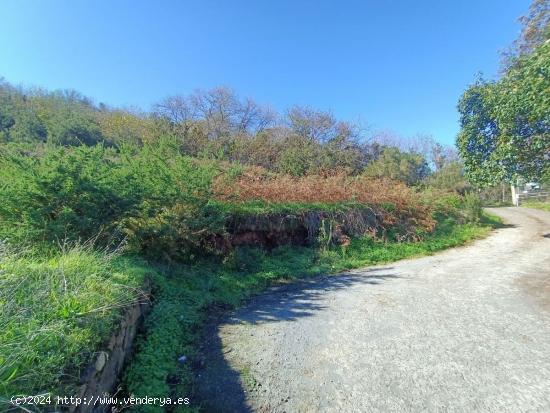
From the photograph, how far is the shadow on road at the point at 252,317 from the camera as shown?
2633 mm

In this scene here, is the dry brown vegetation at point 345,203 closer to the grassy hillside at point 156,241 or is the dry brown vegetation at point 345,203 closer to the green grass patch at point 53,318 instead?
the grassy hillside at point 156,241

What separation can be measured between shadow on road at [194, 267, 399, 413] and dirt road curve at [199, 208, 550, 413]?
2cm

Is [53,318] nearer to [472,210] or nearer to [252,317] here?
[252,317]

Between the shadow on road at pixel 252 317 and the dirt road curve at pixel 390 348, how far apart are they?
2 centimetres

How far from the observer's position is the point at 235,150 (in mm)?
18141

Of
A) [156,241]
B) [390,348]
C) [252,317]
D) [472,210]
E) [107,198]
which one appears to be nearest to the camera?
[390,348]

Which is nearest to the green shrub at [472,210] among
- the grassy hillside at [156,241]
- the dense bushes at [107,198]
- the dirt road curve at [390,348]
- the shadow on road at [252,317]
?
the grassy hillside at [156,241]

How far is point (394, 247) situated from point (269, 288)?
487 centimetres

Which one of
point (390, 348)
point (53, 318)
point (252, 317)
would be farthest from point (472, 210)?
point (53, 318)

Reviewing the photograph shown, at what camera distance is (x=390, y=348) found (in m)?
3.29

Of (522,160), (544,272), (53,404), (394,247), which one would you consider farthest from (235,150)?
(53,404)

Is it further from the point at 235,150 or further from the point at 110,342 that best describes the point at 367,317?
the point at 235,150

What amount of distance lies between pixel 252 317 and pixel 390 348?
2180 millimetres

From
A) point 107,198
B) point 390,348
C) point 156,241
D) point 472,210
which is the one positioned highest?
point 107,198
